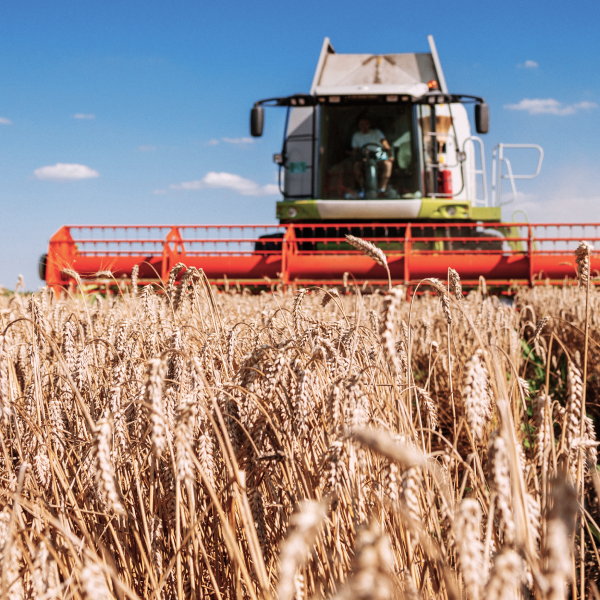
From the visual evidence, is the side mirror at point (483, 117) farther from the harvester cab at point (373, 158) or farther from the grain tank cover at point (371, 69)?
the grain tank cover at point (371, 69)

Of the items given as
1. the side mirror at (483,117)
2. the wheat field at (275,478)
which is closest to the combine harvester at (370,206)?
the side mirror at (483,117)

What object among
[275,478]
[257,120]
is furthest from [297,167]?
[275,478]

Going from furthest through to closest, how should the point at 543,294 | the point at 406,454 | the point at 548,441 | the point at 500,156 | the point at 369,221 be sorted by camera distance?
the point at 369,221
the point at 500,156
the point at 543,294
the point at 548,441
the point at 406,454

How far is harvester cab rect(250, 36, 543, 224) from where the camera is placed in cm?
837

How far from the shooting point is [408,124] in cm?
866

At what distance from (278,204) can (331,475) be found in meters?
8.11

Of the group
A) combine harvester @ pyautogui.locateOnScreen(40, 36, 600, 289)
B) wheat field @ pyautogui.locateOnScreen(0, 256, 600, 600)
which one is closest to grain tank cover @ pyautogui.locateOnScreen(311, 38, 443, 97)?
combine harvester @ pyautogui.locateOnScreen(40, 36, 600, 289)

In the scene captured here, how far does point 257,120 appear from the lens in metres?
7.73

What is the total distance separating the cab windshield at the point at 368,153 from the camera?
8.55 metres

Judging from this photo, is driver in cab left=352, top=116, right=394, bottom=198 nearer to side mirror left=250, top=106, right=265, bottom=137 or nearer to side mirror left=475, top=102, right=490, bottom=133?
side mirror left=475, top=102, right=490, bottom=133

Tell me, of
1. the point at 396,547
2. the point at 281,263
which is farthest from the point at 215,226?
the point at 396,547

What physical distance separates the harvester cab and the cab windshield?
0.05ft

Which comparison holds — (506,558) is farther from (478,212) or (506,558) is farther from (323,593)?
(478,212)

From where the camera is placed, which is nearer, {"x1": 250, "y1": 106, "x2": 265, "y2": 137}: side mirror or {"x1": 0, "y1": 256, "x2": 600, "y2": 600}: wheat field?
{"x1": 0, "y1": 256, "x2": 600, "y2": 600}: wheat field
